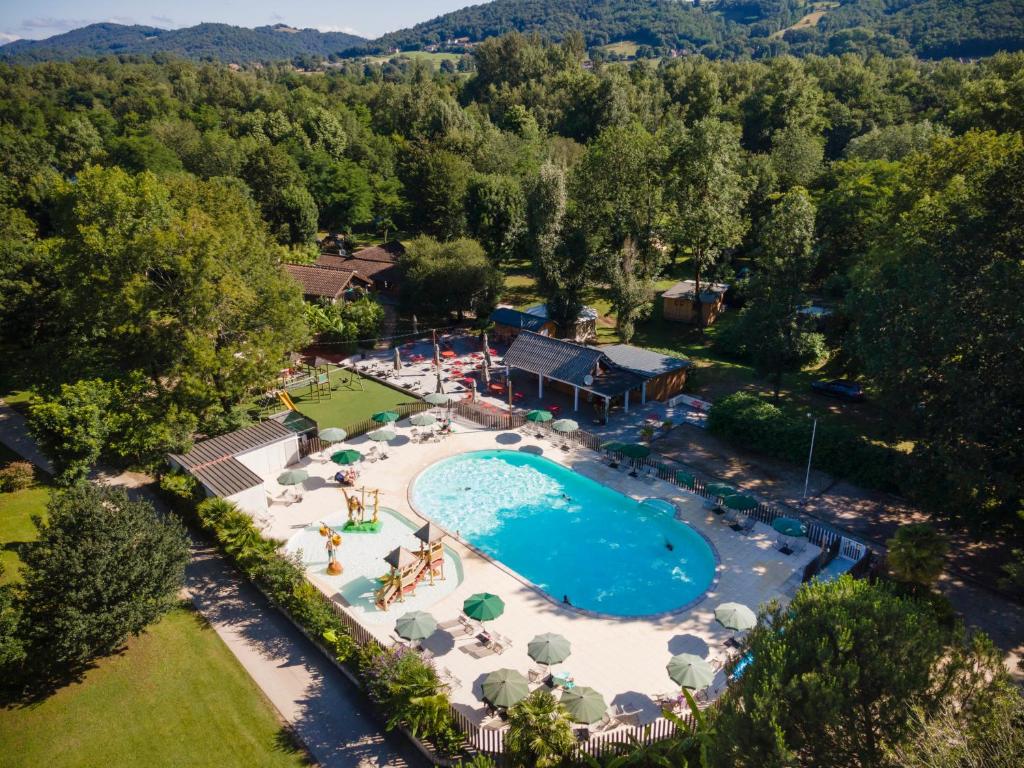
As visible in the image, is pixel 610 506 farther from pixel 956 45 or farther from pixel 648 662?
pixel 956 45

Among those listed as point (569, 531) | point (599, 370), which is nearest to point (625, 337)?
point (599, 370)

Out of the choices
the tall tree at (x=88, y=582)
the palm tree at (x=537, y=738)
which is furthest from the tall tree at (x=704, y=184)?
the tall tree at (x=88, y=582)

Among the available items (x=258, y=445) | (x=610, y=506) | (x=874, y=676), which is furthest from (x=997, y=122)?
(x=258, y=445)

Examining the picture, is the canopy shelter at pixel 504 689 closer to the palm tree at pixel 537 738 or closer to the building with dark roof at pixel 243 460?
the palm tree at pixel 537 738

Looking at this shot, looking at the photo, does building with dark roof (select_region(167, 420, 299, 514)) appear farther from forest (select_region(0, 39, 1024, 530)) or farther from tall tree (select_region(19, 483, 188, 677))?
tall tree (select_region(19, 483, 188, 677))

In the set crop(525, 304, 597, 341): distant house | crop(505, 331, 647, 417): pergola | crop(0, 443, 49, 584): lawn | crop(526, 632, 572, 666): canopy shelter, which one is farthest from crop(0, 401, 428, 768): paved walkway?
crop(525, 304, 597, 341): distant house

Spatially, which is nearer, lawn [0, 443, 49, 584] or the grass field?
the grass field
